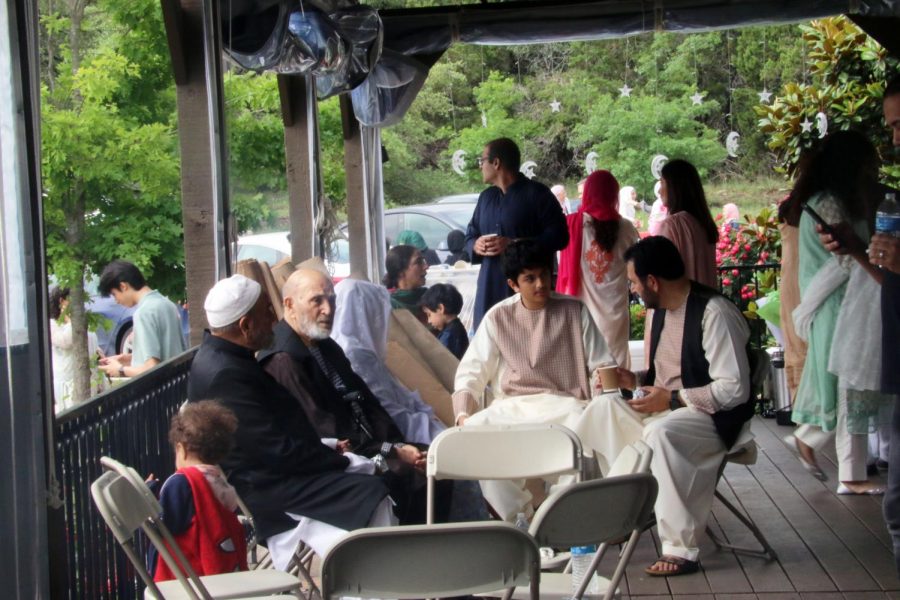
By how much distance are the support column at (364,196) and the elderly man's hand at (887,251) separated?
5.03m

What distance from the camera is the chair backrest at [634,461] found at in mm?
3020

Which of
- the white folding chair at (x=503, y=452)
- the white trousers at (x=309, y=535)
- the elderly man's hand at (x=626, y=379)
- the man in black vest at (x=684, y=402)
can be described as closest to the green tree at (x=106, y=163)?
the elderly man's hand at (x=626, y=379)

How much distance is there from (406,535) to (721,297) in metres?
2.35

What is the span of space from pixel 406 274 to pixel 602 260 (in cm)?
121

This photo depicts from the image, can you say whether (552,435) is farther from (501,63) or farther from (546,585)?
(501,63)

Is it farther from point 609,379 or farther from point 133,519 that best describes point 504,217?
point 133,519

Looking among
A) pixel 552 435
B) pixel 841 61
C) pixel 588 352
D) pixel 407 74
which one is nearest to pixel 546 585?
pixel 552 435

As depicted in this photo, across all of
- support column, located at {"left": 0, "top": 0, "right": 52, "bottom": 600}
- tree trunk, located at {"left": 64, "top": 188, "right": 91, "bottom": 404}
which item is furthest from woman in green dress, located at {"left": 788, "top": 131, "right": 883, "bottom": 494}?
tree trunk, located at {"left": 64, "top": 188, "right": 91, "bottom": 404}

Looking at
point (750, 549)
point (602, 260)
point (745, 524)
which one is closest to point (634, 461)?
point (745, 524)

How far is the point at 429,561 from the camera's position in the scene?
2.44 meters

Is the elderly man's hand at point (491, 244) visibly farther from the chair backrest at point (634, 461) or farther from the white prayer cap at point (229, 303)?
the chair backrest at point (634, 461)

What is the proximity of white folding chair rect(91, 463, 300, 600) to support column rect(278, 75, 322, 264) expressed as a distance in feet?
13.6

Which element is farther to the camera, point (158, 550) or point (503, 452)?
point (503, 452)

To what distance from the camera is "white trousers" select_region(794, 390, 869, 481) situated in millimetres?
5344
